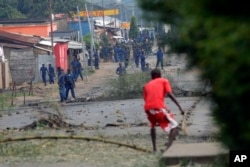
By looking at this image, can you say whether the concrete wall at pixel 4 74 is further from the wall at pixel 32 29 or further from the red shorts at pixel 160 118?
the red shorts at pixel 160 118

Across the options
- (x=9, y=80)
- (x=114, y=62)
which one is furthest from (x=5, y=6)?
(x=9, y=80)

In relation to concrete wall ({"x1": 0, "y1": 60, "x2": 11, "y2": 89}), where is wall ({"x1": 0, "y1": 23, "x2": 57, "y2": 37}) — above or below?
above

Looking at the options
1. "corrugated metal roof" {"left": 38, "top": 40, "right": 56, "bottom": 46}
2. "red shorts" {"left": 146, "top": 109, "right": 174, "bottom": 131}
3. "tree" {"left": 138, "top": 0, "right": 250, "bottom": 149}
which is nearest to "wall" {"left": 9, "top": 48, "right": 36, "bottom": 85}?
"corrugated metal roof" {"left": 38, "top": 40, "right": 56, "bottom": 46}

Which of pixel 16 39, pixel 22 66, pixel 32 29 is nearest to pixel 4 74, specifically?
pixel 22 66

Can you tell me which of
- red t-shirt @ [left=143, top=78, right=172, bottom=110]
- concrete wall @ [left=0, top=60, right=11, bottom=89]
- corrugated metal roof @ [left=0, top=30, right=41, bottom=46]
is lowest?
concrete wall @ [left=0, top=60, right=11, bottom=89]

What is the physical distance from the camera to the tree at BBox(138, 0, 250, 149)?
3096mm

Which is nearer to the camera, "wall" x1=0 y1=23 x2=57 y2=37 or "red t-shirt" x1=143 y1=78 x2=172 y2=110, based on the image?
"red t-shirt" x1=143 y1=78 x2=172 y2=110

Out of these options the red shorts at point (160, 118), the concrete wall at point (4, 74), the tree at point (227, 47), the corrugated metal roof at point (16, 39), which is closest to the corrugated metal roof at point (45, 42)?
the corrugated metal roof at point (16, 39)

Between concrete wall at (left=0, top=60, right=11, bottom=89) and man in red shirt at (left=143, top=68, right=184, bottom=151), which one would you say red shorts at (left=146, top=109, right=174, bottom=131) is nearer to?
man in red shirt at (left=143, top=68, right=184, bottom=151)

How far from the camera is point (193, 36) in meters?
3.52

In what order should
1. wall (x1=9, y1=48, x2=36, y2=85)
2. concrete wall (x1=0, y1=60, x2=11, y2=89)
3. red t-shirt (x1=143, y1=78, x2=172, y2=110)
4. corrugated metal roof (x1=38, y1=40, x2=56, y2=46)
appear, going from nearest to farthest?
red t-shirt (x1=143, y1=78, x2=172, y2=110)
wall (x1=9, y1=48, x2=36, y2=85)
concrete wall (x1=0, y1=60, x2=11, y2=89)
corrugated metal roof (x1=38, y1=40, x2=56, y2=46)

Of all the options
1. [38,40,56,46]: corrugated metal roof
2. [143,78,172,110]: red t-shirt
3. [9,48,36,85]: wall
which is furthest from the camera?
[38,40,56,46]: corrugated metal roof

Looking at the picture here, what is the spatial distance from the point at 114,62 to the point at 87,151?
5784 cm

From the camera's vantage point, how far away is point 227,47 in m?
3.08
